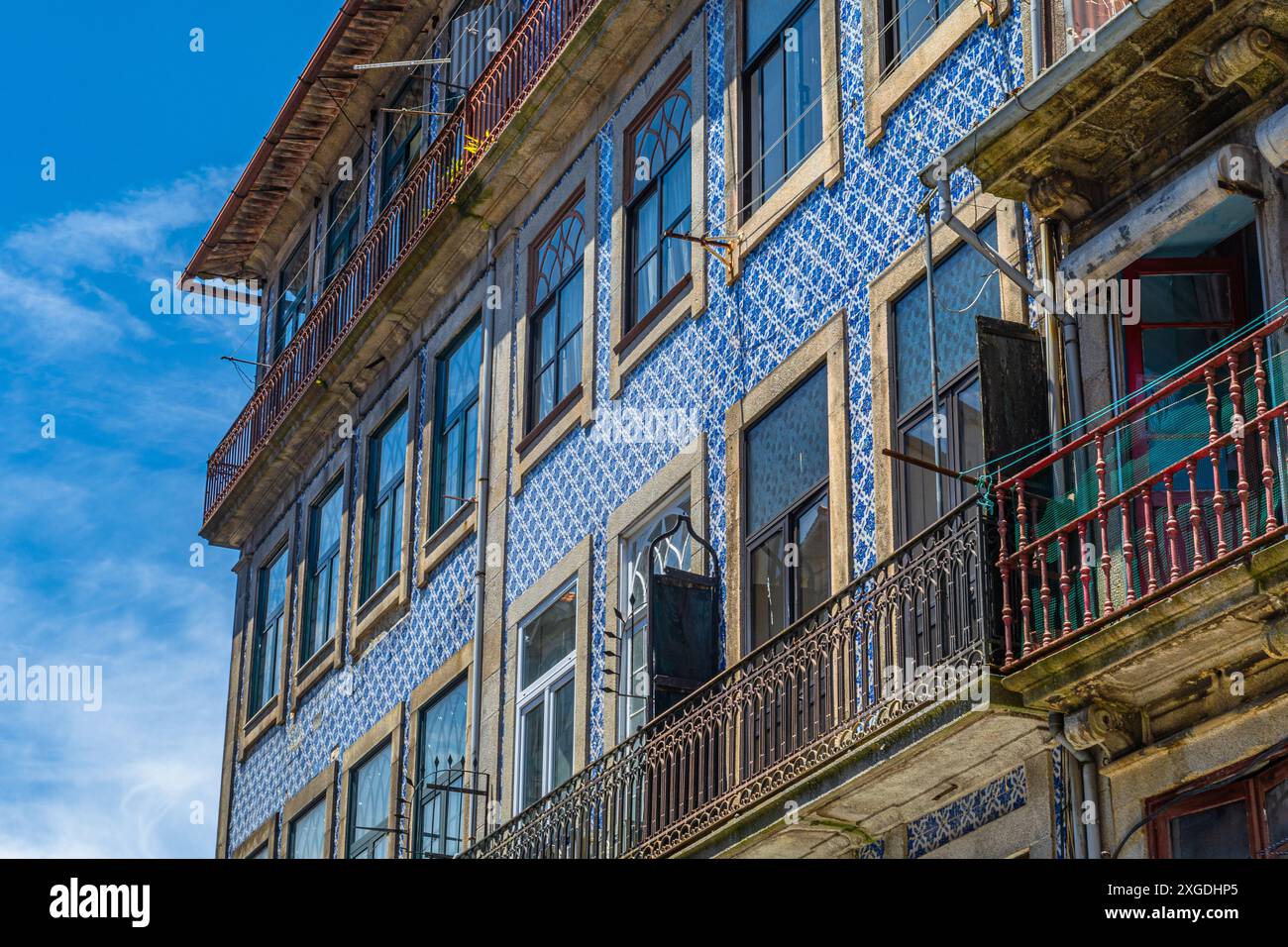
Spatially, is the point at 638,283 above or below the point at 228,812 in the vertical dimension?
above

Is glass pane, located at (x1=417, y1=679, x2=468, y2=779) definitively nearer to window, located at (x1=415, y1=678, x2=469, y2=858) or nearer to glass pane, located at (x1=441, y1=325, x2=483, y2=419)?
window, located at (x1=415, y1=678, x2=469, y2=858)

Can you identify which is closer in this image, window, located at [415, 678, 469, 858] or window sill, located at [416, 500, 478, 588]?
window, located at [415, 678, 469, 858]

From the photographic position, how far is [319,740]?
21.3m

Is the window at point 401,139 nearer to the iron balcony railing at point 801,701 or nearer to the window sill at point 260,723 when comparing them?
the window sill at point 260,723

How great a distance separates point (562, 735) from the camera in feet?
54.0

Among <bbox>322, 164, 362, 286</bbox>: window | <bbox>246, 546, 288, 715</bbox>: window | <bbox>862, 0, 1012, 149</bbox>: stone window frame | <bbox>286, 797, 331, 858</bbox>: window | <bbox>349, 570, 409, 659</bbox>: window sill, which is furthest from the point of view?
<bbox>322, 164, 362, 286</bbox>: window

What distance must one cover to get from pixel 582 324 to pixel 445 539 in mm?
2571

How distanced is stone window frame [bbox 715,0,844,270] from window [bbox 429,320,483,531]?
436 cm

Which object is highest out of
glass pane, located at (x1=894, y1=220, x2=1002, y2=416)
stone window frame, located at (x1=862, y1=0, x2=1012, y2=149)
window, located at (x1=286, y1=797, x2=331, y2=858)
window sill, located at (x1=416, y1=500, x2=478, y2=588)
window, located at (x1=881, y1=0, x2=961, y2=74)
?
window, located at (x1=881, y1=0, x2=961, y2=74)

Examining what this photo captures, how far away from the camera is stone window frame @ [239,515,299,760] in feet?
74.0

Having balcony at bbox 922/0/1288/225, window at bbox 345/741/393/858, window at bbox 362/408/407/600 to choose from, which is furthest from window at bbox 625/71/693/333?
window at bbox 345/741/393/858
